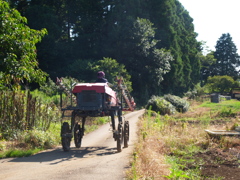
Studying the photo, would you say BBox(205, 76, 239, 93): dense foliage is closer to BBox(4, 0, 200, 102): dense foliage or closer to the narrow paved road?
BBox(4, 0, 200, 102): dense foliage

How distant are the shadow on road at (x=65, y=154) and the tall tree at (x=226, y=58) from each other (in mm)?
75470

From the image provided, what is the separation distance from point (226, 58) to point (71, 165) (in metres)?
81.3

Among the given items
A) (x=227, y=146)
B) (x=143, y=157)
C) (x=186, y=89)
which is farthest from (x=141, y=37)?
(x=143, y=157)

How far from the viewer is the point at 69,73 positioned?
33.8 metres

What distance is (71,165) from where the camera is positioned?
26.9ft

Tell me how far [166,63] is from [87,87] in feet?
99.6

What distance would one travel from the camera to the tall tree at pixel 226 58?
269 ft

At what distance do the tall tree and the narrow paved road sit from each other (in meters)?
76.0

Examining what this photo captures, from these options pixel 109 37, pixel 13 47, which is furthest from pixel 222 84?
pixel 13 47

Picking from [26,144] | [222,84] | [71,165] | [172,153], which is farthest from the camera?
[222,84]

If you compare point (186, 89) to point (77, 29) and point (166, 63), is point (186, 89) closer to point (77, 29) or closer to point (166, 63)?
point (166, 63)

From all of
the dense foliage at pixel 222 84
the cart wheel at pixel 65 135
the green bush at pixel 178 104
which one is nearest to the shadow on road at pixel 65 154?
the cart wheel at pixel 65 135

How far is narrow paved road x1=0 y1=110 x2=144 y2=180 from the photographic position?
7.11 meters

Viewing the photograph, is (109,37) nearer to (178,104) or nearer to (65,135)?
(178,104)
